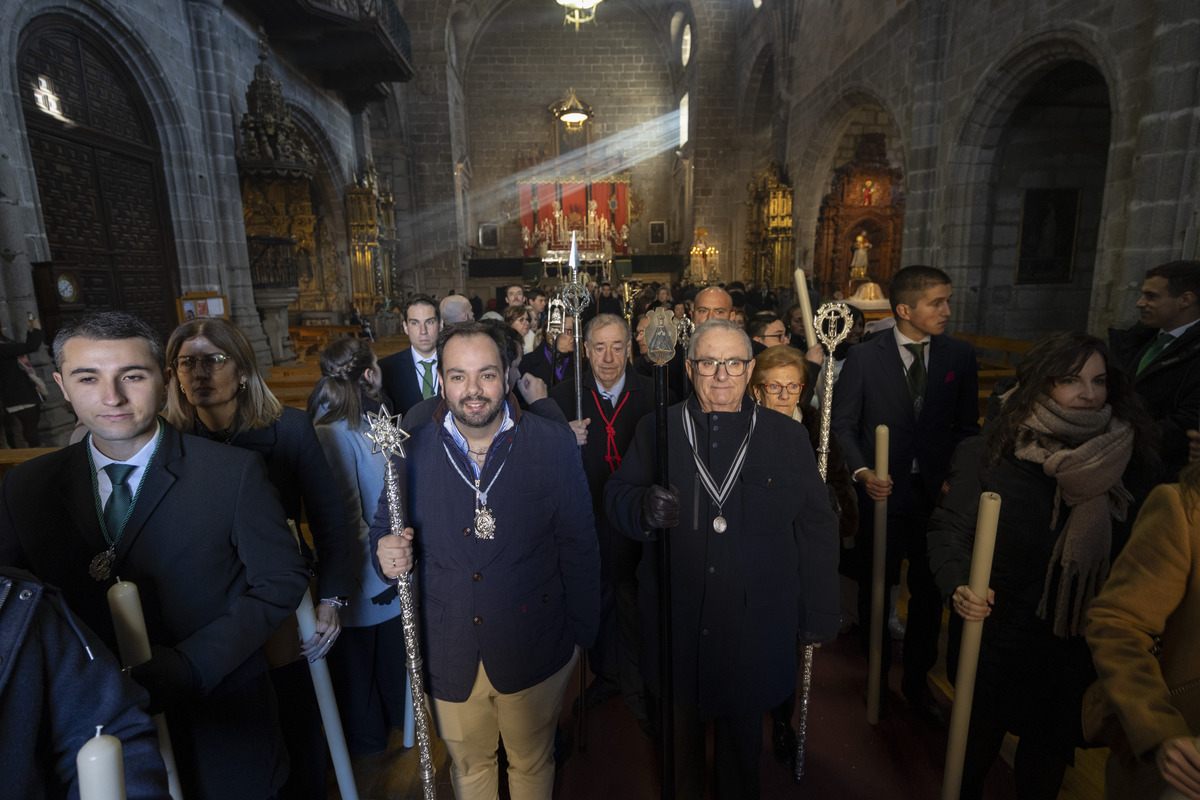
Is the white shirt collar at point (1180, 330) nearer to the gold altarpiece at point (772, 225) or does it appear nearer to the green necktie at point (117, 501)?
the green necktie at point (117, 501)

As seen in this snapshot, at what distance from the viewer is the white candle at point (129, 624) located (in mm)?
1107

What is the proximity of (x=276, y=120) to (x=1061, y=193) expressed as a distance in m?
10.2

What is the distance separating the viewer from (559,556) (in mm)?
1958

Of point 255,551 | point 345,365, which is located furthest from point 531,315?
point 255,551

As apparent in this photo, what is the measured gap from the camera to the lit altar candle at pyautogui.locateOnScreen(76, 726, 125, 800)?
0.75 m

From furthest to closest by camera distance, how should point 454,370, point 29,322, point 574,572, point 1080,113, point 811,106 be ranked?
point 811,106, point 1080,113, point 29,322, point 574,572, point 454,370

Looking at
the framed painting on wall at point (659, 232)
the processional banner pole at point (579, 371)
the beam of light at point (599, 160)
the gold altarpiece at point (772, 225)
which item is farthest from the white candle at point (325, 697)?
the framed painting on wall at point (659, 232)

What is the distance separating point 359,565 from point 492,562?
92 cm

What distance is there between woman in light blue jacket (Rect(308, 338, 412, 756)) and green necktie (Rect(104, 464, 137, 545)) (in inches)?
36.3

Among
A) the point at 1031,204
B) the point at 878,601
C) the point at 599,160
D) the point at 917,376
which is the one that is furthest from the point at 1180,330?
the point at 599,160

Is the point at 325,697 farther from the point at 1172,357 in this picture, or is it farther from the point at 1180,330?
the point at 1180,330

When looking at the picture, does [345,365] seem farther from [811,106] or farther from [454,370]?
[811,106]

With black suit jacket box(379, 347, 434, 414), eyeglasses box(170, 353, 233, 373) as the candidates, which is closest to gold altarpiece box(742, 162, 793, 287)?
black suit jacket box(379, 347, 434, 414)

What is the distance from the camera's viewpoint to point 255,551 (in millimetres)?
1497
